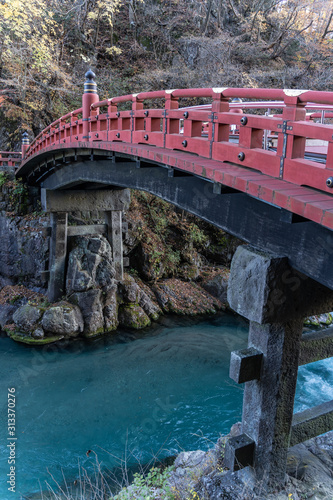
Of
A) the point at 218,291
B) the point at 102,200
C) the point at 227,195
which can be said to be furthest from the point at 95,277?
the point at 227,195

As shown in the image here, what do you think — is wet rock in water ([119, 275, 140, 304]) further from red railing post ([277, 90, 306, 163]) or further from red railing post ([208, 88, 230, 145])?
red railing post ([277, 90, 306, 163])

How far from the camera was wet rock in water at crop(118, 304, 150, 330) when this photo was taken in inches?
483

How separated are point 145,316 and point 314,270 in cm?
975

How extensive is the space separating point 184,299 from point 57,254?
4691 mm

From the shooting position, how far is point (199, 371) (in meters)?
10.2

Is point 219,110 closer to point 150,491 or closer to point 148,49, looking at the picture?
point 150,491

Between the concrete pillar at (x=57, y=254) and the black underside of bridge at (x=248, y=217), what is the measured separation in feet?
17.9

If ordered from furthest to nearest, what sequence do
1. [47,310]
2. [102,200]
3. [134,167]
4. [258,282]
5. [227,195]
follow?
[102,200] < [47,310] < [134,167] < [227,195] < [258,282]

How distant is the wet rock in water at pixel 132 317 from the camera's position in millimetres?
12256

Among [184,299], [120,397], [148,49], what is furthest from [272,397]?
[148,49]

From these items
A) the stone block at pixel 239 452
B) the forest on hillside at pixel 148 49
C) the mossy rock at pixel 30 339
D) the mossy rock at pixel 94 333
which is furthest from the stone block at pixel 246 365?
the forest on hillside at pixel 148 49

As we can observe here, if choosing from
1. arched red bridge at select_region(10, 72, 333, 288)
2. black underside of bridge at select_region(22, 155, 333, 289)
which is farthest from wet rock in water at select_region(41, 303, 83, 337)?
arched red bridge at select_region(10, 72, 333, 288)

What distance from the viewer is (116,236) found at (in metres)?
12.6

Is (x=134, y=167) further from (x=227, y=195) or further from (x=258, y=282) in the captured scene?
(x=258, y=282)
